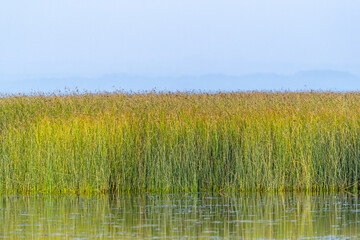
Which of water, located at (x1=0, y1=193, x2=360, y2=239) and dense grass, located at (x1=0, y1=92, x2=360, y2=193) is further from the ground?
dense grass, located at (x1=0, y1=92, x2=360, y2=193)

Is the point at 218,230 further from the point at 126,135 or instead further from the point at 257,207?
the point at 126,135

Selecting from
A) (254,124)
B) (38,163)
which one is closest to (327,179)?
(254,124)

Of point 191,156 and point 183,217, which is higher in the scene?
point 191,156

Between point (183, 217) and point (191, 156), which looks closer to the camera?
point (183, 217)

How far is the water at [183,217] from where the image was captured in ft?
24.0

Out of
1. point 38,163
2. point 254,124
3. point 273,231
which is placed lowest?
point 273,231

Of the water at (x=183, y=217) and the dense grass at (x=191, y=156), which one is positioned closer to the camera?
the water at (x=183, y=217)

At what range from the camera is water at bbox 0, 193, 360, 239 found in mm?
7324

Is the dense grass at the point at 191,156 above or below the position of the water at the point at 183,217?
above

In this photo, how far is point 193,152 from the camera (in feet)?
38.0

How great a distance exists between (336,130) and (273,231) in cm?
522

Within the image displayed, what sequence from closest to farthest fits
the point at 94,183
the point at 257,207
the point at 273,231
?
the point at 273,231 → the point at 257,207 → the point at 94,183

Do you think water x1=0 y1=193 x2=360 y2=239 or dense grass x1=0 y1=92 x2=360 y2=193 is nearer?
water x1=0 y1=193 x2=360 y2=239

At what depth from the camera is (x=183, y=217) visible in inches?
335
